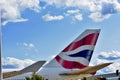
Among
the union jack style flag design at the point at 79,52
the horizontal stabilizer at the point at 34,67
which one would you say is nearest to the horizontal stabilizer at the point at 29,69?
the horizontal stabilizer at the point at 34,67

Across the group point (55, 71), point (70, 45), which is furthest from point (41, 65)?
point (70, 45)

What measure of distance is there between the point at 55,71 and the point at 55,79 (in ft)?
2.43

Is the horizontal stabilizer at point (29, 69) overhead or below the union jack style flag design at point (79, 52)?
below

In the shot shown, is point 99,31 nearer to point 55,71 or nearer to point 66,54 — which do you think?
point 66,54

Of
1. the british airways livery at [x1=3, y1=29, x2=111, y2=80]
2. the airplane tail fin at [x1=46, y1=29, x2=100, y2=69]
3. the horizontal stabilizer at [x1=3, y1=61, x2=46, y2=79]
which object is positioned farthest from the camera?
the airplane tail fin at [x1=46, y1=29, x2=100, y2=69]

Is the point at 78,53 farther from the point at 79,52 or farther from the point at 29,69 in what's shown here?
the point at 29,69

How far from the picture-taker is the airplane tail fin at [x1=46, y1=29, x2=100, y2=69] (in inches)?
1270

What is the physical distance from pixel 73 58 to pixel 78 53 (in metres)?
0.65

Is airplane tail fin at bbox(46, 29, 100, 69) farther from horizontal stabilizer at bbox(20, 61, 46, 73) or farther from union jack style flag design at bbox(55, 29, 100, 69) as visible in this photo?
horizontal stabilizer at bbox(20, 61, 46, 73)

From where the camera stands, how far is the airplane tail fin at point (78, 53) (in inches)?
1270

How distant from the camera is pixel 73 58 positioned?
107ft

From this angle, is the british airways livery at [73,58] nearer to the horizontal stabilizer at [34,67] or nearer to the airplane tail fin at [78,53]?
the airplane tail fin at [78,53]

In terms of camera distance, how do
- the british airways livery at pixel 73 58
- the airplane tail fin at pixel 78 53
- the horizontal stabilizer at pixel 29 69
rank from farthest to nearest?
the airplane tail fin at pixel 78 53 → the british airways livery at pixel 73 58 → the horizontal stabilizer at pixel 29 69

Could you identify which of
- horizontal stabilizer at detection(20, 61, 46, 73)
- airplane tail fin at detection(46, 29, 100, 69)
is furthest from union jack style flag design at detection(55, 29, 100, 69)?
horizontal stabilizer at detection(20, 61, 46, 73)
